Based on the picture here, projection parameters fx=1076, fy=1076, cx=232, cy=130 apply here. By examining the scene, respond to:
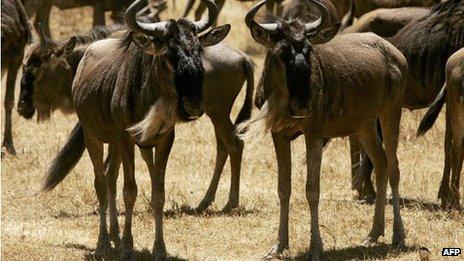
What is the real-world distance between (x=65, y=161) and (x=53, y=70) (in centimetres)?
117

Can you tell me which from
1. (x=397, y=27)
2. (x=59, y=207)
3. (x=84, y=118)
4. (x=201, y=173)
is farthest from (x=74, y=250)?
(x=397, y=27)

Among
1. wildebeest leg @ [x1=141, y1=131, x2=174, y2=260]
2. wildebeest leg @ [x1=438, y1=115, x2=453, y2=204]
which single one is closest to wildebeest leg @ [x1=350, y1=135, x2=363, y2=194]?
wildebeest leg @ [x1=438, y1=115, x2=453, y2=204]

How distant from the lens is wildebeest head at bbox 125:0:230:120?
7516mm

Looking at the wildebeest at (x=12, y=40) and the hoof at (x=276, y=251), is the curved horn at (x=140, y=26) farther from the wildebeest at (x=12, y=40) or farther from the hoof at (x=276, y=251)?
the wildebeest at (x=12, y=40)

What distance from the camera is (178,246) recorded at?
8.91 m

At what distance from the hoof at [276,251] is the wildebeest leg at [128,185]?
1.05 meters

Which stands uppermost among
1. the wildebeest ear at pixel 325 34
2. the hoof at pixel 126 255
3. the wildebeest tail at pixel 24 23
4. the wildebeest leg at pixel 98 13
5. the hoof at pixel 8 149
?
the wildebeest ear at pixel 325 34

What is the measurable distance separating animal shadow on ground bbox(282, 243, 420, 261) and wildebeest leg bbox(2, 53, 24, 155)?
5707 millimetres

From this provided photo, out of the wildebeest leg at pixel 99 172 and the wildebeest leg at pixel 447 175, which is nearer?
the wildebeest leg at pixel 99 172

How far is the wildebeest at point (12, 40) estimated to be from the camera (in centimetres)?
1330

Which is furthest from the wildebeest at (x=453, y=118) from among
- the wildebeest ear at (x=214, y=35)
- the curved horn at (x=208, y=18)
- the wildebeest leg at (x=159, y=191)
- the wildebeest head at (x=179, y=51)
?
the wildebeest leg at (x=159, y=191)

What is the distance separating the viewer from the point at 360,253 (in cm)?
833

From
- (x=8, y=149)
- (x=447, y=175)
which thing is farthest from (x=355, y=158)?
(x=8, y=149)

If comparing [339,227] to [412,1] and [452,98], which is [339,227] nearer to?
[452,98]
